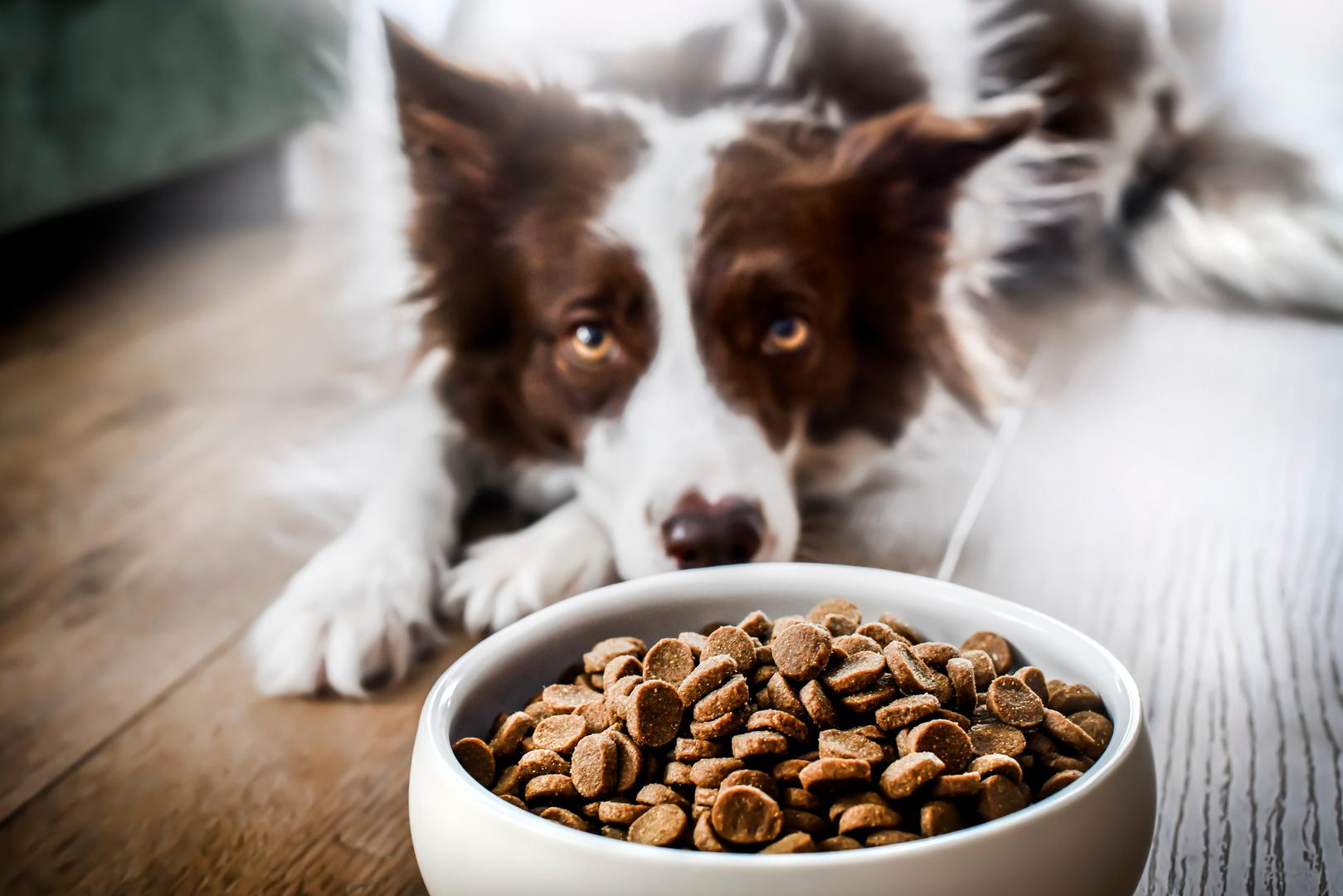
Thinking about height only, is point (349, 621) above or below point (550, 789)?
below

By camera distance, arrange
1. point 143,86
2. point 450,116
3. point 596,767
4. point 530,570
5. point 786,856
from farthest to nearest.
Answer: point 143,86 < point 450,116 < point 530,570 < point 596,767 < point 786,856

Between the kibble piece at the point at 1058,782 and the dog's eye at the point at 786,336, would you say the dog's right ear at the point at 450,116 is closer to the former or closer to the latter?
the dog's eye at the point at 786,336

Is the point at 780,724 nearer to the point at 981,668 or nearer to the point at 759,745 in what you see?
the point at 759,745

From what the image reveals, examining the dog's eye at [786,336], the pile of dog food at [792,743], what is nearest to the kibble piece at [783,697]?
the pile of dog food at [792,743]

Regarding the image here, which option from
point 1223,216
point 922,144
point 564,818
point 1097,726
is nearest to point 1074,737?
point 1097,726

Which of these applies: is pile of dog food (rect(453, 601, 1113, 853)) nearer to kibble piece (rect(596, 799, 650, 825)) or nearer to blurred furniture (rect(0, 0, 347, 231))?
kibble piece (rect(596, 799, 650, 825))

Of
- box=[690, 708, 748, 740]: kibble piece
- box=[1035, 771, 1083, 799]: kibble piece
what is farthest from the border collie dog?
box=[1035, 771, 1083, 799]: kibble piece
